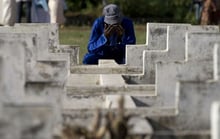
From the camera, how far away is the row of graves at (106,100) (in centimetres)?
576

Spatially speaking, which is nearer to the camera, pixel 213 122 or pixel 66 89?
pixel 213 122

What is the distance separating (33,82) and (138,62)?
4849mm

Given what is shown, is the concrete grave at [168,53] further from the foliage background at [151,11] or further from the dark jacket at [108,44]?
the foliage background at [151,11]

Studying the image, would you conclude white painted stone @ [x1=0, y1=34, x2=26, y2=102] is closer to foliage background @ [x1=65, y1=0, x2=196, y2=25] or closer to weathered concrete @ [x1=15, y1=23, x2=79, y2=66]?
weathered concrete @ [x1=15, y1=23, x2=79, y2=66]

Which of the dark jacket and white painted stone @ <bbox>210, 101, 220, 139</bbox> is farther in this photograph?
the dark jacket

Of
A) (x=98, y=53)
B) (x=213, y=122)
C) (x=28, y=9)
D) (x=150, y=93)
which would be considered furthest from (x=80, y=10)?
(x=213, y=122)

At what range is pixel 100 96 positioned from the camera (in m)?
8.30

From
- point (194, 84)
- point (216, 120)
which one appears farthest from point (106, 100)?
point (216, 120)

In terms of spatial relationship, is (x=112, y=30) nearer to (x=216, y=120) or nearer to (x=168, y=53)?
(x=168, y=53)

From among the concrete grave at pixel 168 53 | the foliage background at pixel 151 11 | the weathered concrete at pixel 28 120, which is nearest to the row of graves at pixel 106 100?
the weathered concrete at pixel 28 120

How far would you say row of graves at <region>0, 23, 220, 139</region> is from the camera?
5.76 meters

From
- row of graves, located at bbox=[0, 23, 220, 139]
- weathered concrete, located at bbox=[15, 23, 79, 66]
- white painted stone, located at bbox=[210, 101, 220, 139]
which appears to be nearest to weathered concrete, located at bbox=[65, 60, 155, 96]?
row of graves, located at bbox=[0, 23, 220, 139]

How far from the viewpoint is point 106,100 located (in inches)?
309

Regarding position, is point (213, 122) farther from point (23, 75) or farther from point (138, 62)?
point (138, 62)
